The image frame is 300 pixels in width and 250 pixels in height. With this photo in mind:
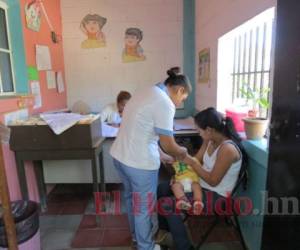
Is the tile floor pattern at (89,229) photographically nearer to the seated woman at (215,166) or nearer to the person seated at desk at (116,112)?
the seated woman at (215,166)

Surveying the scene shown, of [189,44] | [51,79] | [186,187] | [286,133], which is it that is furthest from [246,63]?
[51,79]

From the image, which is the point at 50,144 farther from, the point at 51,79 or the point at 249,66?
the point at 249,66

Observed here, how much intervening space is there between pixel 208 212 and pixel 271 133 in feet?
2.65

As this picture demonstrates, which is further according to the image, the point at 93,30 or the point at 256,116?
the point at 93,30

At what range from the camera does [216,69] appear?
268 cm

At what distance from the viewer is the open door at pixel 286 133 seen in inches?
39.5

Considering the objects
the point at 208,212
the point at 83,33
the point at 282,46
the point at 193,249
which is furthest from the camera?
the point at 83,33

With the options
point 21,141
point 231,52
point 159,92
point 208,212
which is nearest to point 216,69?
point 231,52

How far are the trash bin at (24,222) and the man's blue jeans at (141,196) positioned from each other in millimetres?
Answer: 694

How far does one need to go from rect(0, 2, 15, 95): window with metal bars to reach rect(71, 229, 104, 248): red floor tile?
4.55ft

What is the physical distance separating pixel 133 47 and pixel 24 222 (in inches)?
113

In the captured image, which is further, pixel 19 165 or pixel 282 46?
pixel 19 165

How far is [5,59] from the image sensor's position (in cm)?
222

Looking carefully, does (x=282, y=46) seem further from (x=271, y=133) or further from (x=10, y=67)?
(x=10, y=67)
